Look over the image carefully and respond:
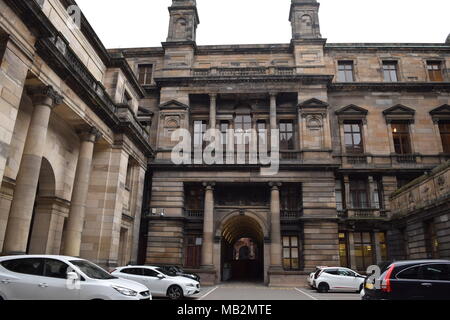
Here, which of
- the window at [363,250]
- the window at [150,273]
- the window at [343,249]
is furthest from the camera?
the window at [343,249]

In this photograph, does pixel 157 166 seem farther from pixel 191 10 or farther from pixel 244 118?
pixel 191 10

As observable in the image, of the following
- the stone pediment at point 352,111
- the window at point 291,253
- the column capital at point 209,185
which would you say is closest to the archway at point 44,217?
the column capital at point 209,185

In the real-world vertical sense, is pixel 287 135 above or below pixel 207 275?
above

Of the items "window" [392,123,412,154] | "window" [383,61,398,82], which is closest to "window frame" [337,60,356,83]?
"window" [383,61,398,82]

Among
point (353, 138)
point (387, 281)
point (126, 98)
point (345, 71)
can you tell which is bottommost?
point (387, 281)

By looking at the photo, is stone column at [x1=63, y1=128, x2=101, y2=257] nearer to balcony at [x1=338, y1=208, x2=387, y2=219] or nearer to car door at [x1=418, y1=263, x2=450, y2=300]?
car door at [x1=418, y1=263, x2=450, y2=300]

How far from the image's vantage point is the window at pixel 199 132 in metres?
28.2

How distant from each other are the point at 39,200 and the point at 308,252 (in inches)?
700

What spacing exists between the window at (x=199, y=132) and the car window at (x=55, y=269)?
65.6 feet

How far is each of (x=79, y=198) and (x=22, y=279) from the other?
943 centimetres

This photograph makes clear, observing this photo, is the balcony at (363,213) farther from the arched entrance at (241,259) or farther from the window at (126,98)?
the window at (126,98)

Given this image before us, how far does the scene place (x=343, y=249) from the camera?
25.7 metres

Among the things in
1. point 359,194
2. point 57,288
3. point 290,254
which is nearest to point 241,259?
point 290,254

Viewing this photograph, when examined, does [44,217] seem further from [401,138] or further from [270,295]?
[401,138]
